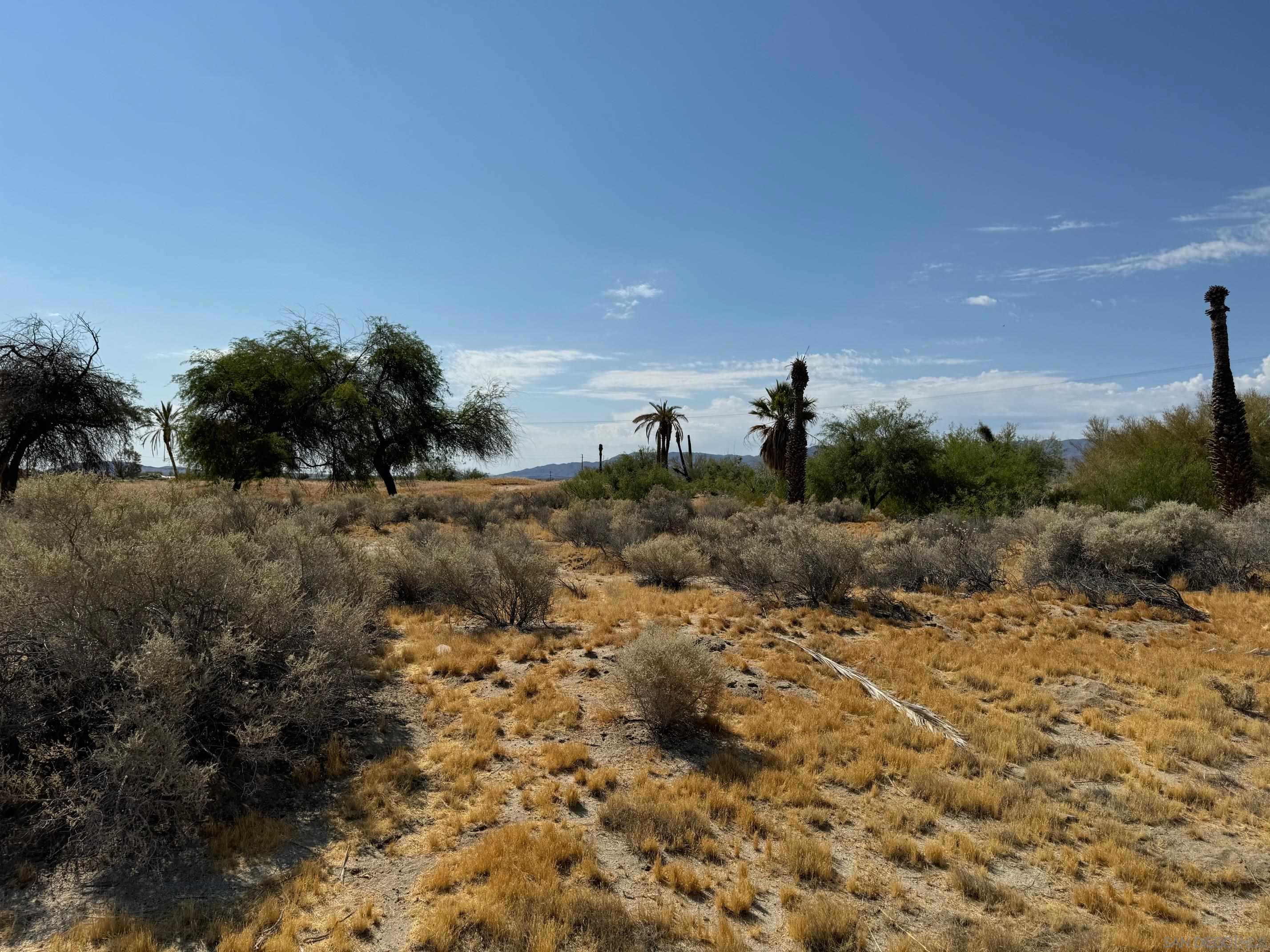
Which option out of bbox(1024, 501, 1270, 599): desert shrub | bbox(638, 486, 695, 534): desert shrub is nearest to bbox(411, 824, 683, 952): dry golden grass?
bbox(1024, 501, 1270, 599): desert shrub

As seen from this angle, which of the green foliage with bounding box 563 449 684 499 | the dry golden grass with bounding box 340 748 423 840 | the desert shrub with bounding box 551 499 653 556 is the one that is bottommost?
the dry golden grass with bounding box 340 748 423 840

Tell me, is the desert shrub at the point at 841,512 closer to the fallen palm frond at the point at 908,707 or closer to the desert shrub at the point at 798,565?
the desert shrub at the point at 798,565

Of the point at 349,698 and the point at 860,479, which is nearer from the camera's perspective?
the point at 349,698

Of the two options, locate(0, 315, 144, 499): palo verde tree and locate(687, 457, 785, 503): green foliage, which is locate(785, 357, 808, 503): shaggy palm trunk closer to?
locate(687, 457, 785, 503): green foliage

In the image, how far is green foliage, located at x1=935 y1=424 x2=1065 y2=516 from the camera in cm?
2384

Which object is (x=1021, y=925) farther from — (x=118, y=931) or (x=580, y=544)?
(x=580, y=544)

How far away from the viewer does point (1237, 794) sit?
5.26 meters

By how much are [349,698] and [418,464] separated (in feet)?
78.1

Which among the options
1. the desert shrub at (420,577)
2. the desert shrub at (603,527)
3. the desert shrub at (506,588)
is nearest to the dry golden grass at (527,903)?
the desert shrub at (506,588)

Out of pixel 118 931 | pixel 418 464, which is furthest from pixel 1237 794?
pixel 418 464

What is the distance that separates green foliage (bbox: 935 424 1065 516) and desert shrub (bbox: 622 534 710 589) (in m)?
12.9

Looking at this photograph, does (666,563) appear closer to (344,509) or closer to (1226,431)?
(344,509)

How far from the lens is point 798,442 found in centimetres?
2659

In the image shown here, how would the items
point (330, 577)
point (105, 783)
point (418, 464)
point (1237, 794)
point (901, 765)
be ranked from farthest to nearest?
point (418, 464) → point (330, 577) → point (901, 765) → point (1237, 794) → point (105, 783)
